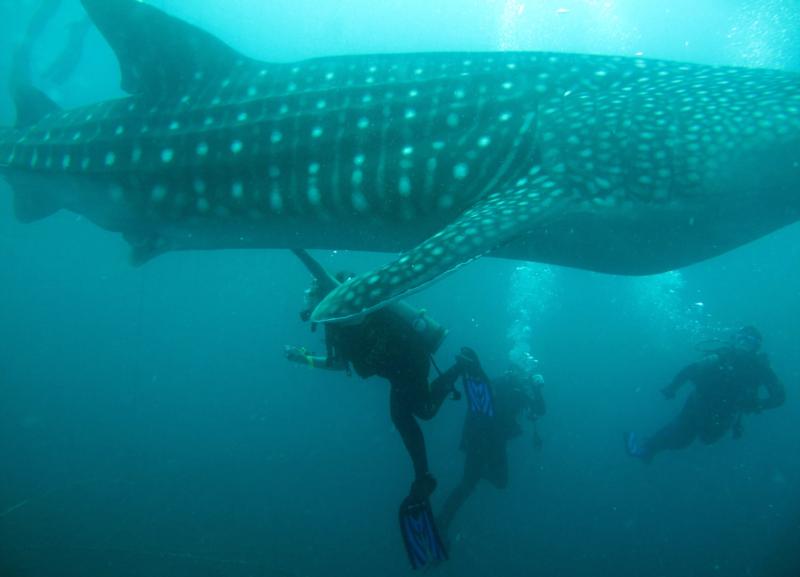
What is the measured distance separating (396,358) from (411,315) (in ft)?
1.47

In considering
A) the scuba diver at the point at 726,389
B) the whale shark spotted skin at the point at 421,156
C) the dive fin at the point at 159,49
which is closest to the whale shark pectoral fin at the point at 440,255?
the whale shark spotted skin at the point at 421,156

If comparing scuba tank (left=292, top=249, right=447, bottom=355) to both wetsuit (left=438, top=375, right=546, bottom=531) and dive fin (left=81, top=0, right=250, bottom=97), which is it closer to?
dive fin (left=81, top=0, right=250, bottom=97)

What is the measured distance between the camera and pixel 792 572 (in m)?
12.2

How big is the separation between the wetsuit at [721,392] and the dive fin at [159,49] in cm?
1029

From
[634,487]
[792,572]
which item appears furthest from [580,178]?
[634,487]

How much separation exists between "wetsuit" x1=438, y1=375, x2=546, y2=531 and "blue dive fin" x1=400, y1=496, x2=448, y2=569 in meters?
5.71

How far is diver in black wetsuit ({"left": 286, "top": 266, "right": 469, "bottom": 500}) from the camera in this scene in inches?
194

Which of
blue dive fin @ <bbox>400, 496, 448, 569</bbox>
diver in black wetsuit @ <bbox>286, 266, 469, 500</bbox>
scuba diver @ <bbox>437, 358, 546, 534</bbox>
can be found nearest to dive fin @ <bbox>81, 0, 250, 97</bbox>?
diver in black wetsuit @ <bbox>286, 266, 469, 500</bbox>

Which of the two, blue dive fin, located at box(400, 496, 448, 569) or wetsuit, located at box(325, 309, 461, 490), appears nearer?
blue dive fin, located at box(400, 496, 448, 569)

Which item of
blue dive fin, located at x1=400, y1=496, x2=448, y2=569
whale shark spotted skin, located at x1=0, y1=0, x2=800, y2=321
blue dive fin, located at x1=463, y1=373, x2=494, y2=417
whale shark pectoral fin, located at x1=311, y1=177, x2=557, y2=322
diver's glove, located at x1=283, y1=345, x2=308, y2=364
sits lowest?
blue dive fin, located at x1=400, y1=496, x2=448, y2=569

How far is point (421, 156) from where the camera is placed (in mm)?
3979

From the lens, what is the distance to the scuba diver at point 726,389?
9.92m

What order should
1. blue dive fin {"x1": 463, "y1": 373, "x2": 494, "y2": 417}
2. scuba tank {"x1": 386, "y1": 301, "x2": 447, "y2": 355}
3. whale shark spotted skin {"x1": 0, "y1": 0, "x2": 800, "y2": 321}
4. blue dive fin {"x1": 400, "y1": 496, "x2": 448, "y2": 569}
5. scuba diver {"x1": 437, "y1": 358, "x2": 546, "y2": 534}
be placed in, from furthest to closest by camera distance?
scuba diver {"x1": 437, "y1": 358, "x2": 546, "y2": 534} → blue dive fin {"x1": 463, "y1": 373, "x2": 494, "y2": 417} → scuba tank {"x1": 386, "y1": 301, "x2": 447, "y2": 355} → blue dive fin {"x1": 400, "y1": 496, "x2": 448, "y2": 569} → whale shark spotted skin {"x1": 0, "y1": 0, "x2": 800, "y2": 321}

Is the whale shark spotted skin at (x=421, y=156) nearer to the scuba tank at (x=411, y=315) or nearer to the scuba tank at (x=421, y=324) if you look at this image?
the scuba tank at (x=411, y=315)
